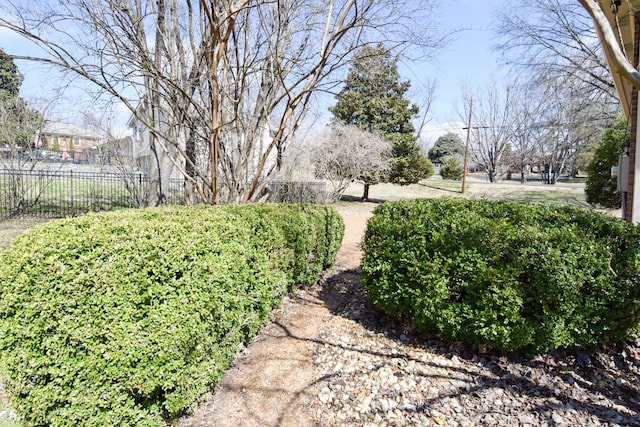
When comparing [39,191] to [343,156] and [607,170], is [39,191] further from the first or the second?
[607,170]

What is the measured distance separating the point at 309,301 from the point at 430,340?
172 cm

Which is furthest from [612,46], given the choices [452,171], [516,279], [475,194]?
[452,171]

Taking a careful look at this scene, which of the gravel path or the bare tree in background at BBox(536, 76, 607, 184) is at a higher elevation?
the bare tree in background at BBox(536, 76, 607, 184)

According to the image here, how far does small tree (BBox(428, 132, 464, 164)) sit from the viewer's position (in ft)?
145

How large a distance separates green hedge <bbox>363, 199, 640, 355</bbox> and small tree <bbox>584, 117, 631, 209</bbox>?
1110 centimetres

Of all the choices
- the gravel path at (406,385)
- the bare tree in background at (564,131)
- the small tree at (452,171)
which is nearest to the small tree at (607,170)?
the bare tree in background at (564,131)

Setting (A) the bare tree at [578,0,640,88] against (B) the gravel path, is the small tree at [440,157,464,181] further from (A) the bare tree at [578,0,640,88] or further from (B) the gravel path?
(A) the bare tree at [578,0,640,88]

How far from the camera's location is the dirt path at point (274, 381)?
238 cm

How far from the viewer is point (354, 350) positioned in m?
3.26

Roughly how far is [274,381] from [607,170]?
14.3 meters

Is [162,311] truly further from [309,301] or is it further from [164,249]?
[309,301]

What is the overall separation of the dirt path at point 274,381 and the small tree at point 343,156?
10.7m

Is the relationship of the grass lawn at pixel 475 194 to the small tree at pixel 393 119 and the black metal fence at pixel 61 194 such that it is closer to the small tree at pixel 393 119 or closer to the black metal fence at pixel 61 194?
the small tree at pixel 393 119

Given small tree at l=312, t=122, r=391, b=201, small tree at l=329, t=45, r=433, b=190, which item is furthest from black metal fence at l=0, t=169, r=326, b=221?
small tree at l=329, t=45, r=433, b=190
